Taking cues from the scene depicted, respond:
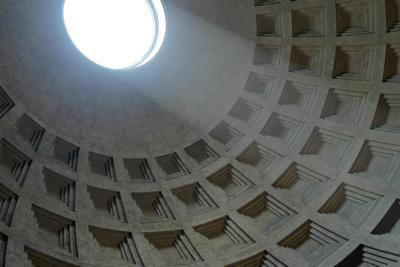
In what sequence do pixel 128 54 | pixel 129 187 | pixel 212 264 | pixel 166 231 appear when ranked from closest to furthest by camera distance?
pixel 212 264 < pixel 166 231 < pixel 129 187 < pixel 128 54

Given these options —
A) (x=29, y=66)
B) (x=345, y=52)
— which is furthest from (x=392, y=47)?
(x=29, y=66)

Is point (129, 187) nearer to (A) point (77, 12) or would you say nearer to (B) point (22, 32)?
(B) point (22, 32)

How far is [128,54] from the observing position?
24.2m

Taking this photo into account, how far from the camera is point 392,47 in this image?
1895cm

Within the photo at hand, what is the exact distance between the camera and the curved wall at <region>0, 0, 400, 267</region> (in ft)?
59.8

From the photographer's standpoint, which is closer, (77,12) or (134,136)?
(134,136)

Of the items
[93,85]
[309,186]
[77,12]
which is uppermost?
[77,12]

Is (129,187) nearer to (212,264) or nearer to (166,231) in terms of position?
(166,231)

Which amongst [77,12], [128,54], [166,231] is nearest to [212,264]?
[166,231]

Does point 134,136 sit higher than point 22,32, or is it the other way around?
point 22,32

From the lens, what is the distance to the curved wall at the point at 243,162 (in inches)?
718

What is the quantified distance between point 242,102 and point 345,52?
424cm

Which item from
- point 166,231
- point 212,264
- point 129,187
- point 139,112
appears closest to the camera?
point 212,264

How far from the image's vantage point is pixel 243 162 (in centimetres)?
2127
